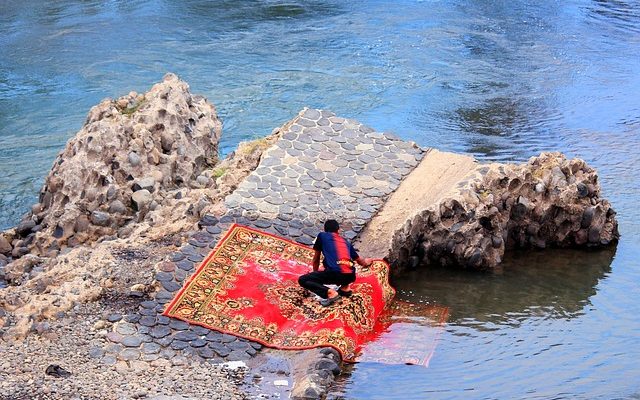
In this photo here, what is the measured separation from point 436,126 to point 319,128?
5.66 meters

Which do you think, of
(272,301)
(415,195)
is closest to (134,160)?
(415,195)

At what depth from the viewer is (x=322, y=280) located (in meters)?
12.0

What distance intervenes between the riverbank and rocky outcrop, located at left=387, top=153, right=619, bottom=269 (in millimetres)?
39

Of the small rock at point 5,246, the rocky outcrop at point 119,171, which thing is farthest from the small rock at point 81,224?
the small rock at point 5,246

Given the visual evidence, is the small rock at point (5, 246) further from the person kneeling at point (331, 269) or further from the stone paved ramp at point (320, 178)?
the person kneeling at point (331, 269)

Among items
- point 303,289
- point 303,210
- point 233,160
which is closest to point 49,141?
point 233,160

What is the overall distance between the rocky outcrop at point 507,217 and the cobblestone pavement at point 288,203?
3.02 ft

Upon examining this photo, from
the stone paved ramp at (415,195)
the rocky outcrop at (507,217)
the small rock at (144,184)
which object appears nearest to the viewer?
the stone paved ramp at (415,195)

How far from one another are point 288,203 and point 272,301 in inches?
93.7

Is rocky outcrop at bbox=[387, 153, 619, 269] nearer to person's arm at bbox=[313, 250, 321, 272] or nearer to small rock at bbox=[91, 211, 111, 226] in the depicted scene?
person's arm at bbox=[313, 250, 321, 272]

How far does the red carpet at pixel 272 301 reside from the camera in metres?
11.6

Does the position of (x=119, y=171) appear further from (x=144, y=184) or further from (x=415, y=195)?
(x=415, y=195)

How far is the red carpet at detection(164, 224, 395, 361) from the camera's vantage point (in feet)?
37.9

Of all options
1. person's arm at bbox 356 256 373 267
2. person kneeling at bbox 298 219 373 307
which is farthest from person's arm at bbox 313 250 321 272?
person's arm at bbox 356 256 373 267
